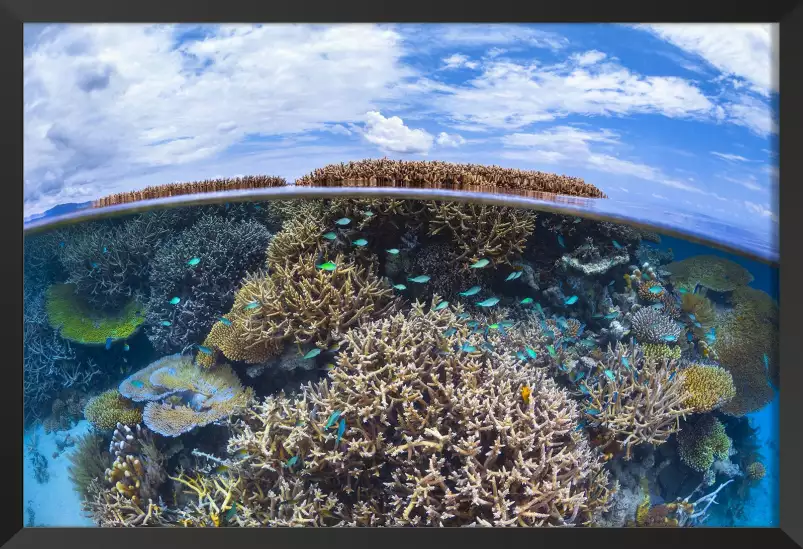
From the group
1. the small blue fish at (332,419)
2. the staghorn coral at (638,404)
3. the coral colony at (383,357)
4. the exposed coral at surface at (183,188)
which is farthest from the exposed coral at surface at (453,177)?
the small blue fish at (332,419)

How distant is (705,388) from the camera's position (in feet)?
9.51

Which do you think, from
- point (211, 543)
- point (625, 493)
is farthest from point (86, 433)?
point (625, 493)

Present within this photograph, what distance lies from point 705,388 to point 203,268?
14.1ft

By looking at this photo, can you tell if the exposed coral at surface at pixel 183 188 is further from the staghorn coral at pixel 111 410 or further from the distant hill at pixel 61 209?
the staghorn coral at pixel 111 410

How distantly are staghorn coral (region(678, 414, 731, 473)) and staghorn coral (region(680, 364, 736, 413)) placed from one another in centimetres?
14

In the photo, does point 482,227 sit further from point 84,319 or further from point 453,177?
point 84,319

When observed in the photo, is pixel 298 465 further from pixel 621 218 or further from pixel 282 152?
pixel 621 218

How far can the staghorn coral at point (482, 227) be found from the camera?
9.48ft

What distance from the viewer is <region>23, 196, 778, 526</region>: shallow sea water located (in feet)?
8.75

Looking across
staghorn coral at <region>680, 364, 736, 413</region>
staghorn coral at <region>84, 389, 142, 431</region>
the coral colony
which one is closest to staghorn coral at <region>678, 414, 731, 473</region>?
the coral colony

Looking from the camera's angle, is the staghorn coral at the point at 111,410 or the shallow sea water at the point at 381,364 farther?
the staghorn coral at the point at 111,410

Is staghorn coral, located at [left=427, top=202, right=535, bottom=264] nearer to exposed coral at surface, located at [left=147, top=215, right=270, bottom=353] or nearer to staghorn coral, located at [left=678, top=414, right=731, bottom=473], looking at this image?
exposed coral at surface, located at [left=147, top=215, right=270, bottom=353]

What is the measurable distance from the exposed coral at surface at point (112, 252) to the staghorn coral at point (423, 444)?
1.71 metres

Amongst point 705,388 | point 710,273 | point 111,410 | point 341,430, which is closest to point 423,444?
point 341,430
